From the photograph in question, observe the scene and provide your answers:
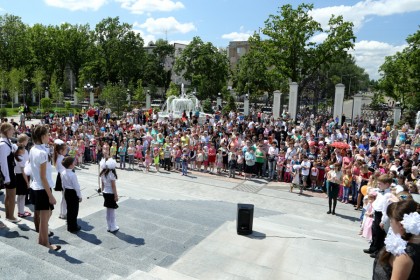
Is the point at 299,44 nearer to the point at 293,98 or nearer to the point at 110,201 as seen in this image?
the point at 293,98

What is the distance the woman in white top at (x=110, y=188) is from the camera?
7535 mm

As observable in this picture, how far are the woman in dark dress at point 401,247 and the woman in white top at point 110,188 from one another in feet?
18.4

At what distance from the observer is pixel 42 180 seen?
18.5ft

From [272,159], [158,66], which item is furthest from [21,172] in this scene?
[158,66]

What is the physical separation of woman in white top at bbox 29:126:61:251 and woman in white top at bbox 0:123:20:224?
140 centimetres

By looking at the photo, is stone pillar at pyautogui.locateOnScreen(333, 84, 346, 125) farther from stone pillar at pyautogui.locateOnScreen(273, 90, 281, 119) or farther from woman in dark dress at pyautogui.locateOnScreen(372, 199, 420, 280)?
woman in dark dress at pyautogui.locateOnScreen(372, 199, 420, 280)

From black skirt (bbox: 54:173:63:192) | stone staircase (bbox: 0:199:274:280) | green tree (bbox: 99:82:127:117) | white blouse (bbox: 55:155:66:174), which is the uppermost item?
green tree (bbox: 99:82:127:117)

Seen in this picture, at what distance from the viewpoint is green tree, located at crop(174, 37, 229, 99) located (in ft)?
172

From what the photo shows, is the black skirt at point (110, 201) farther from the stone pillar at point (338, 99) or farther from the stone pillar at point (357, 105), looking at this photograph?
the stone pillar at point (357, 105)

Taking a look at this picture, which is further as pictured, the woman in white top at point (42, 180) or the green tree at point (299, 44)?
the green tree at point (299, 44)

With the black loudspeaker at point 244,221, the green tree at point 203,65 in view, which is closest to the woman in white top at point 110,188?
the black loudspeaker at point 244,221

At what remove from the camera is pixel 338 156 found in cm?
1448

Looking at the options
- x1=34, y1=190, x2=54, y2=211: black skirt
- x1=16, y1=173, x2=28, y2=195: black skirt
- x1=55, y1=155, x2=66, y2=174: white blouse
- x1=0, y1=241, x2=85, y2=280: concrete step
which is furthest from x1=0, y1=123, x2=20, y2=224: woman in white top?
x1=0, y1=241, x2=85, y2=280: concrete step

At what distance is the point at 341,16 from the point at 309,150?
1058 inches
